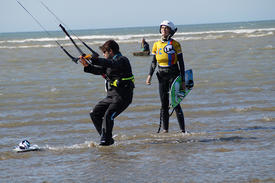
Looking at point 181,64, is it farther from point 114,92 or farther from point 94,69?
point 94,69

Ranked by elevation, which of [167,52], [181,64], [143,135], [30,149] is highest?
[167,52]

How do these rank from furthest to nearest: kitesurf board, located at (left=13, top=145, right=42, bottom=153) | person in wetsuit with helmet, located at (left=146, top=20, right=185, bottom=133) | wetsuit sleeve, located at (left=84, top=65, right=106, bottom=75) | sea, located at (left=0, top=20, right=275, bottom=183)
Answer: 1. person in wetsuit with helmet, located at (left=146, top=20, right=185, bottom=133)
2. kitesurf board, located at (left=13, top=145, right=42, bottom=153)
3. wetsuit sleeve, located at (left=84, top=65, right=106, bottom=75)
4. sea, located at (left=0, top=20, right=275, bottom=183)

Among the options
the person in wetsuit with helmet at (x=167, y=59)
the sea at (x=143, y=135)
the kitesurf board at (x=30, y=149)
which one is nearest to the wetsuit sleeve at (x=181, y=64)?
the person in wetsuit with helmet at (x=167, y=59)

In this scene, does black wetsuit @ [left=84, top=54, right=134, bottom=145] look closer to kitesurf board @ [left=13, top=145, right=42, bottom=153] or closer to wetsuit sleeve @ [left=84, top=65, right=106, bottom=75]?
wetsuit sleeve @ [left=84, top=65, right=106, bottom=75]

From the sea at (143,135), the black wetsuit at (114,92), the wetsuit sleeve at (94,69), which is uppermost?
the wetsuit sleeve at (94,69)

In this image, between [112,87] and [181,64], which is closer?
[112,87]

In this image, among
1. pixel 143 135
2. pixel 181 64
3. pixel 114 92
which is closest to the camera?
pixel 114 92

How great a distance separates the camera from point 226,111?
9727 mm

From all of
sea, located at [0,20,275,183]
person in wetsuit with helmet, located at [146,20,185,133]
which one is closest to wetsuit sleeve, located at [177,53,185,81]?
person in wetsuit with helmet, located at [146,20,185,133]

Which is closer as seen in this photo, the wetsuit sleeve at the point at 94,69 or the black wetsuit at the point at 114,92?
the wetsuit sleeve at the point at 94,69

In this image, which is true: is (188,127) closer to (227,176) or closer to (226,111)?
(226,111)

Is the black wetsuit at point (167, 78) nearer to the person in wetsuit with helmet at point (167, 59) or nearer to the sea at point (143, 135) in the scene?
the person in wetsuit with helmet at point (167, 59)

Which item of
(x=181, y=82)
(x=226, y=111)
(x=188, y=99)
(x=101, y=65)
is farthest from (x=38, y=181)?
(x=188, y=99)

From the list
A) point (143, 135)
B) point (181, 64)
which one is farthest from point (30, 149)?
point (181, 64)
